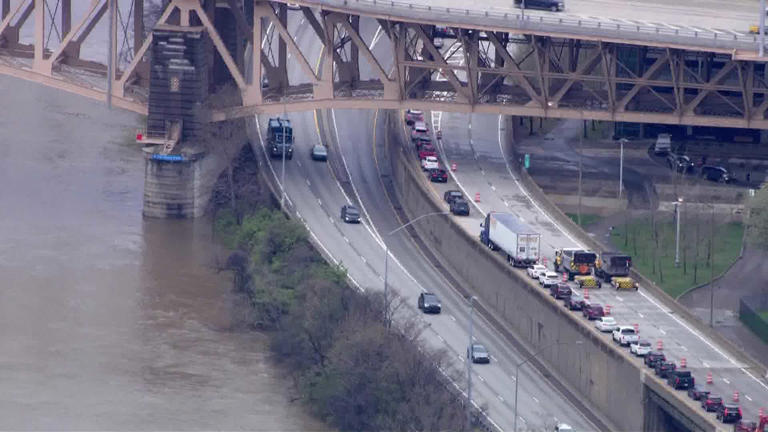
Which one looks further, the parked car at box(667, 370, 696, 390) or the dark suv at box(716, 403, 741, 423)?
the parked car at box(667, 370, 696, 390)

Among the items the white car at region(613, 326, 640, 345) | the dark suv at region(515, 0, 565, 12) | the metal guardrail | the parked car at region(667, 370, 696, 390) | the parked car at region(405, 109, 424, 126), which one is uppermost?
the dark suv at region(515, 0, 565, 12)

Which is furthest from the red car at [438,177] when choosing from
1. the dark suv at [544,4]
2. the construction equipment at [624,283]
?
the construction equipment at [624,283]

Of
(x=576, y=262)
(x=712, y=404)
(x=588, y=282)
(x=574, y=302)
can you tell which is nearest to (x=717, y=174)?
(x=576, y=262)

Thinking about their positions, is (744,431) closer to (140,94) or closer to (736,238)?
(736,238)

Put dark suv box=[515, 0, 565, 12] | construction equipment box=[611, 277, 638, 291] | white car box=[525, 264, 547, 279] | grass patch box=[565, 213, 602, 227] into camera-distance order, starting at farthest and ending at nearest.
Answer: dark suv box=[515, 0, 565, 12] → grass patch box=[565, 213, 602, 227] → white car box=[525, 264, 547, 279] → construction equipment box=[611, 277, 638, 291]

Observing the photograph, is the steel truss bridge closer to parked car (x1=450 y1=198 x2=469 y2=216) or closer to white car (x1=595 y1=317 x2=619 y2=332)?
parked car (x1=450 y1=198 x2=469 y2=216)

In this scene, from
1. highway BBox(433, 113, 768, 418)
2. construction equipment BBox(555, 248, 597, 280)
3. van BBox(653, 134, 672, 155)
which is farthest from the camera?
van BBox(653, 134, 672, 155)

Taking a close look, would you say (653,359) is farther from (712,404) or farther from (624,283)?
(624,283)

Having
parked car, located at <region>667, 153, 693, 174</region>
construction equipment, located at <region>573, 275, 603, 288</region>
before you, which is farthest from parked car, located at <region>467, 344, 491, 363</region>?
parked car, located at <region>667, 153, 693, 174</region>

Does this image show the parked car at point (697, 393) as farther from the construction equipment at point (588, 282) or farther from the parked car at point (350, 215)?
the parked car at point (350, 215)
